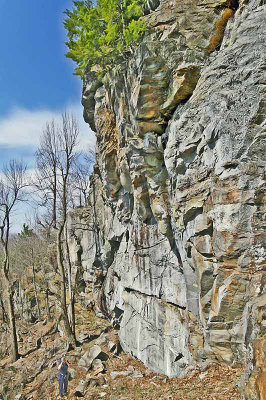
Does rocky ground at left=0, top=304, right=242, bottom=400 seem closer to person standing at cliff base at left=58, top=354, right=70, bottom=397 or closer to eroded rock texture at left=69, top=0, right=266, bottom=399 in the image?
person standing at cliff base at left=58, top=354, right=70, bottom=397

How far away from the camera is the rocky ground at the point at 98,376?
278 inches

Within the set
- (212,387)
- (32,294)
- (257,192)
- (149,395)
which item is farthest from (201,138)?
(32,294)

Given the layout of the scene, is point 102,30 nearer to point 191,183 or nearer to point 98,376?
point 191,183

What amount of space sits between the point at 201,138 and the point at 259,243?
12.7 feet

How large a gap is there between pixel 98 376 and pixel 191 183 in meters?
8.53

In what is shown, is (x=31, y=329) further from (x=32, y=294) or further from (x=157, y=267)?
(x=157, y=267)

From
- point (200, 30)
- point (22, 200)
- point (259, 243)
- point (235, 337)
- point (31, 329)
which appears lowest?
point (31, 329)

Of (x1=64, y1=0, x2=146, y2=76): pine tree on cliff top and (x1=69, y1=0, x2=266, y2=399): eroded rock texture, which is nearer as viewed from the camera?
(x1=69, y1=0, x2=266, y2=399): eroded rock texture

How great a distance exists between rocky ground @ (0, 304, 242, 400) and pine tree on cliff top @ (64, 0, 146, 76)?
1372cm

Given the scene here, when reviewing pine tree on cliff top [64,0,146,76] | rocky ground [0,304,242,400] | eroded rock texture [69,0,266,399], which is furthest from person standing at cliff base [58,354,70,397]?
pine tree on cliff top [64,0,146,76]

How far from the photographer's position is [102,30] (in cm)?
1415

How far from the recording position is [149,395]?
7.96 meters

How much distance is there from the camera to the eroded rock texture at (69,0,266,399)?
7.50m

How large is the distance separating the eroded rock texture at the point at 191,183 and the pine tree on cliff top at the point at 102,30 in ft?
3.14
